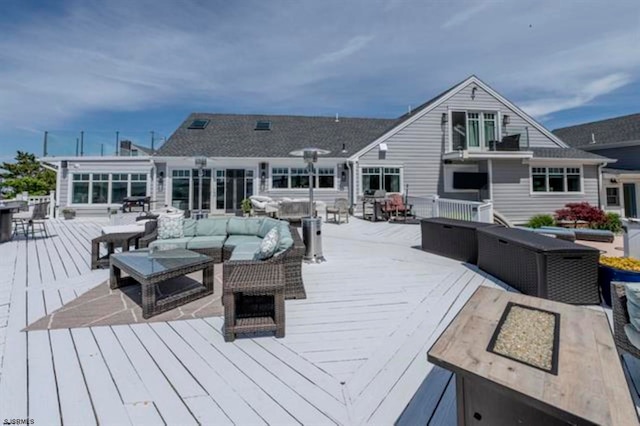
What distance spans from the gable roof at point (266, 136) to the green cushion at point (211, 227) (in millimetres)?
7942

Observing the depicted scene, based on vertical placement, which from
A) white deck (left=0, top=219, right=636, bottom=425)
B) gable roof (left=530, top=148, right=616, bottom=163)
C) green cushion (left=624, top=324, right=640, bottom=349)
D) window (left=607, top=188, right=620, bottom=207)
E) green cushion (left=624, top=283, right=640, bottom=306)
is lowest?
white deck (left=0, top=219, right=636, bottom=425)

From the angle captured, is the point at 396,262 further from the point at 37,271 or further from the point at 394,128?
the point at 394,128

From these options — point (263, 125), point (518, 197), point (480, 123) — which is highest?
point (263, 125)

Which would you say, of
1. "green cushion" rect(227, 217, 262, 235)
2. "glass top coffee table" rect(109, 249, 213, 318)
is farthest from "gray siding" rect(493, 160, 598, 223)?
"glass top coffee table" rect(109, 249, 213, 318)

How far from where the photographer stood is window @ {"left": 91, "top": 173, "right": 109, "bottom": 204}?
43.5 ft

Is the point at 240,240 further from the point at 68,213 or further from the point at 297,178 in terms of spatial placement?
the point at 68,213

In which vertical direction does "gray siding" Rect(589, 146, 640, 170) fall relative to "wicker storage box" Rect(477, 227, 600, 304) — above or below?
above

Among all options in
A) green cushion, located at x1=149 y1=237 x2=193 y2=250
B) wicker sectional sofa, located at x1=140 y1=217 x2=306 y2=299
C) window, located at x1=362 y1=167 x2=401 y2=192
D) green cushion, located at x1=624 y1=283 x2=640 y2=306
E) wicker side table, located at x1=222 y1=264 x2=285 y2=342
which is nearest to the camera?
green cushion, located at x1=624 y1=283 x2=640 y2=306

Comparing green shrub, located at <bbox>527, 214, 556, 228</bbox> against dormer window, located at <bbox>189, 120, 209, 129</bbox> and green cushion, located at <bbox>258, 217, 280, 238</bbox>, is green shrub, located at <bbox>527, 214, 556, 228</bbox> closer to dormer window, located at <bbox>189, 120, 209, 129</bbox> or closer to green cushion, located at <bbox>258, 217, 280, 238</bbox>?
green cushion, located at <bbox>258, 217, 280, 238</bbox>

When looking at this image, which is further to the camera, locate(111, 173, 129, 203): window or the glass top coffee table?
locate(111, 173, 129, 203): window

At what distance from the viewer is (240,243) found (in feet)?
17.2

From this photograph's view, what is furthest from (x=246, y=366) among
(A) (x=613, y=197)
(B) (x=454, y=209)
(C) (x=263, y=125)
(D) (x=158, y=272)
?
(A) (x=613, y=197)

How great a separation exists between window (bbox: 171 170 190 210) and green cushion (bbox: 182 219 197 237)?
8054mm

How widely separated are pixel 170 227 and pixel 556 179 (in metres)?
15.8
